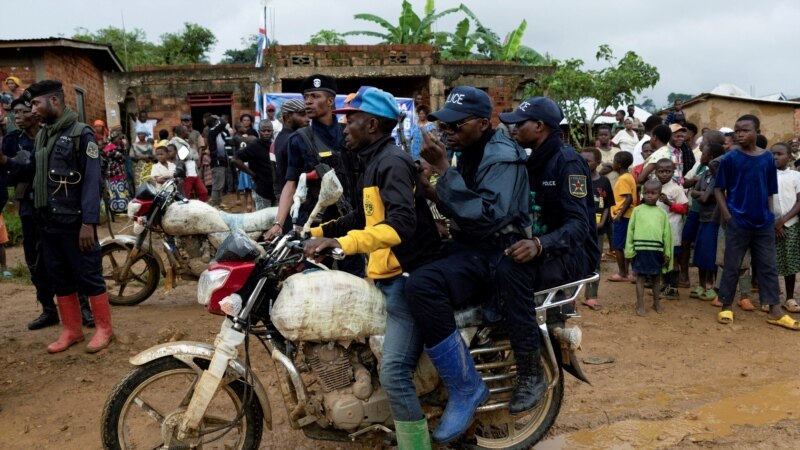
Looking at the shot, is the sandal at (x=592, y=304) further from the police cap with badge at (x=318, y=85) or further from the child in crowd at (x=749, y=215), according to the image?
the police cap with badge at (x=318, y=85)

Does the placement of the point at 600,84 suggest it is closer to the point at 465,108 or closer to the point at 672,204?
the point at 672,204

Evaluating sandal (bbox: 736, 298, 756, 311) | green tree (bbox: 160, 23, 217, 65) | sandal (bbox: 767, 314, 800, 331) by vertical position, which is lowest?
sandal (bbox: 767, 314, 800, 331)

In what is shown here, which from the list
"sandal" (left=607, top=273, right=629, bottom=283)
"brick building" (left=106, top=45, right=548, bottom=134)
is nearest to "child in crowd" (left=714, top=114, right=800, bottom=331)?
"sandal" (left=607, top=273, right=629, bottom=283)

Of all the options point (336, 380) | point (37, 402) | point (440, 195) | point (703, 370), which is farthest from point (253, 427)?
point (703, 370)

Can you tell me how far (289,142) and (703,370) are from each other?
3790 mm

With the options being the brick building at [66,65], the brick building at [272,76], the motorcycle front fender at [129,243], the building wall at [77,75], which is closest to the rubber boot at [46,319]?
the motorcycle front fender at [129,243]

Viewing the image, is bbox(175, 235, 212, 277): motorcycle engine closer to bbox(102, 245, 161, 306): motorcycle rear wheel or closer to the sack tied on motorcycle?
bbox(102, 245, 161, 306): motorcycle rear wheel

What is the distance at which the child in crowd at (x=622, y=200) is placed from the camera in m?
7.16

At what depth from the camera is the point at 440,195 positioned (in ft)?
9.82

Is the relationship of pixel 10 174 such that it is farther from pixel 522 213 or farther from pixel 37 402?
pixel 522 213

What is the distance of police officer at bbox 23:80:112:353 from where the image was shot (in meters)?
4.82

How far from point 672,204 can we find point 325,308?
5.19 m

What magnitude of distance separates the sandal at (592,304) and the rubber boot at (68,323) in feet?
16.0

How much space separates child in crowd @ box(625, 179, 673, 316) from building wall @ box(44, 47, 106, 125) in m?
12.4
